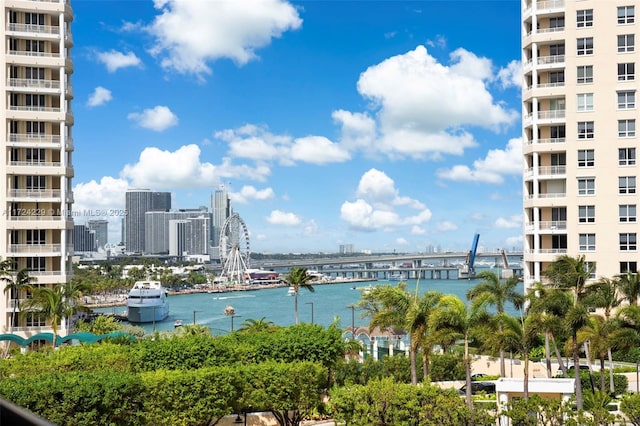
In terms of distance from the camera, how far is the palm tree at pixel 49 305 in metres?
40.9

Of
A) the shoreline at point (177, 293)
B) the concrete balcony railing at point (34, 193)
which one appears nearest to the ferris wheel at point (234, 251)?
the shoreline at point (177, 293)

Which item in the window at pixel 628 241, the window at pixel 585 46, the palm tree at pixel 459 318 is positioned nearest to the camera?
Answer: the palm tree at pixel 459 318

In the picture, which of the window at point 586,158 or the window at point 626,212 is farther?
the window at point 586,158

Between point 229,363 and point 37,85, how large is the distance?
2718 cm

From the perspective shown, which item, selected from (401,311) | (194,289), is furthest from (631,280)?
(194,289)

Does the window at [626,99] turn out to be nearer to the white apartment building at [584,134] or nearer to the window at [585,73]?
the white apartment building at [584,134]

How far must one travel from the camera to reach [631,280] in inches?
1578

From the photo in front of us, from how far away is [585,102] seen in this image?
48812mm

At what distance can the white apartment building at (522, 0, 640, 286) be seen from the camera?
157 feet

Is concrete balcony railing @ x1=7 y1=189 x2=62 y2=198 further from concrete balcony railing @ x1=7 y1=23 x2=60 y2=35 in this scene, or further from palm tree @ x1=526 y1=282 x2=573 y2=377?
palm tree @ x1=526 y1=282 x2=573 y2=377

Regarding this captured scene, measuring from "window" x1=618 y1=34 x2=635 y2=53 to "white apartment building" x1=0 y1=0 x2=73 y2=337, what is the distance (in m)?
38.5

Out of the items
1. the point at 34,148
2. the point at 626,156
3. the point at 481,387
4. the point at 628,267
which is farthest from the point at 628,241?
the point at 34,148

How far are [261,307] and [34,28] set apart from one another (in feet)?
303

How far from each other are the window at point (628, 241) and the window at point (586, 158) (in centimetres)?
543
